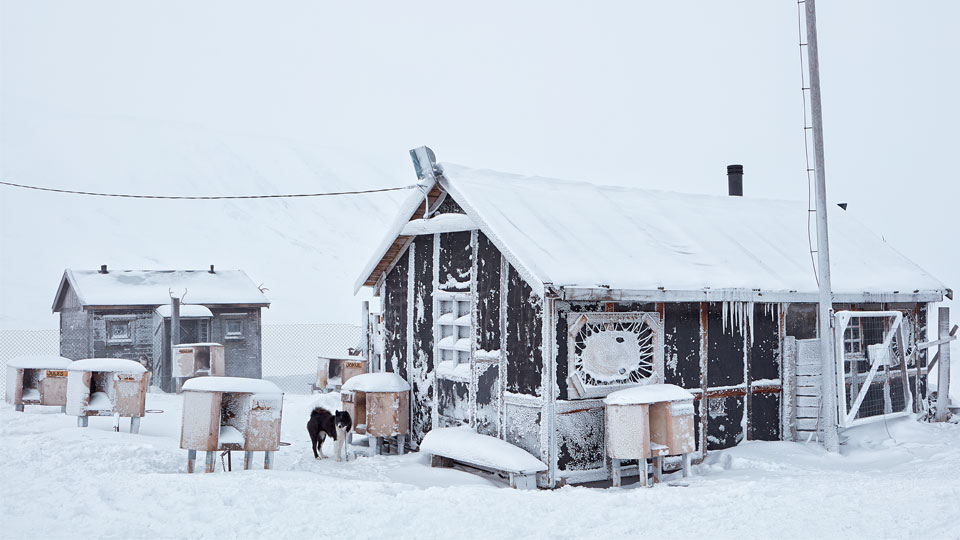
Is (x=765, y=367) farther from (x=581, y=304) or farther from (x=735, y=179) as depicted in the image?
(x=735, y=179)

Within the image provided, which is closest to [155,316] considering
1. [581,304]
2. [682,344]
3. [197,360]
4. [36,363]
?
[197,360]

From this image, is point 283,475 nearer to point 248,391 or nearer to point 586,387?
point 248,391

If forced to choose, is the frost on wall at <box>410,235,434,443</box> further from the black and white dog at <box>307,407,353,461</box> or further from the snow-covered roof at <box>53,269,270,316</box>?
the snow-covered roof at <box>53,269,270,316</box>

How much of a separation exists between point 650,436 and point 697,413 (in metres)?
1.60

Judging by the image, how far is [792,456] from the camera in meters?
10.6

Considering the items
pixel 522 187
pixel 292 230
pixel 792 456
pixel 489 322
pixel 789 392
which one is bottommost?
pixel 792 456

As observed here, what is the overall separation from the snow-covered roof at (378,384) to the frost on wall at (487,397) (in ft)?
5.28

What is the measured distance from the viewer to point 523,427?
9.65m

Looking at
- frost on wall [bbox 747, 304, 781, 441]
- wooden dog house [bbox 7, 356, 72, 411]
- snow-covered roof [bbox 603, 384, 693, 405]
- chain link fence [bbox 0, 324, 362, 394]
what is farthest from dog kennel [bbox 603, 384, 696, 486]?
chain link fence [bbox 0, 324, 362, 394]

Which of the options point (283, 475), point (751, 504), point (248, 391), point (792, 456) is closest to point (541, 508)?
point (751, 504)

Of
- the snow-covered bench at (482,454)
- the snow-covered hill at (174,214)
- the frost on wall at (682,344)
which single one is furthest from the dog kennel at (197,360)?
the snow-covered hill at (174,214)

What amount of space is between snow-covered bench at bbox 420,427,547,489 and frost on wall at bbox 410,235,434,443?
46.8 inches

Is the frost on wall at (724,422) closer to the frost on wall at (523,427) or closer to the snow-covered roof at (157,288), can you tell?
the frost on wall at (523,427)

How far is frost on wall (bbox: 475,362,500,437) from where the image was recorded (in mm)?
10188
